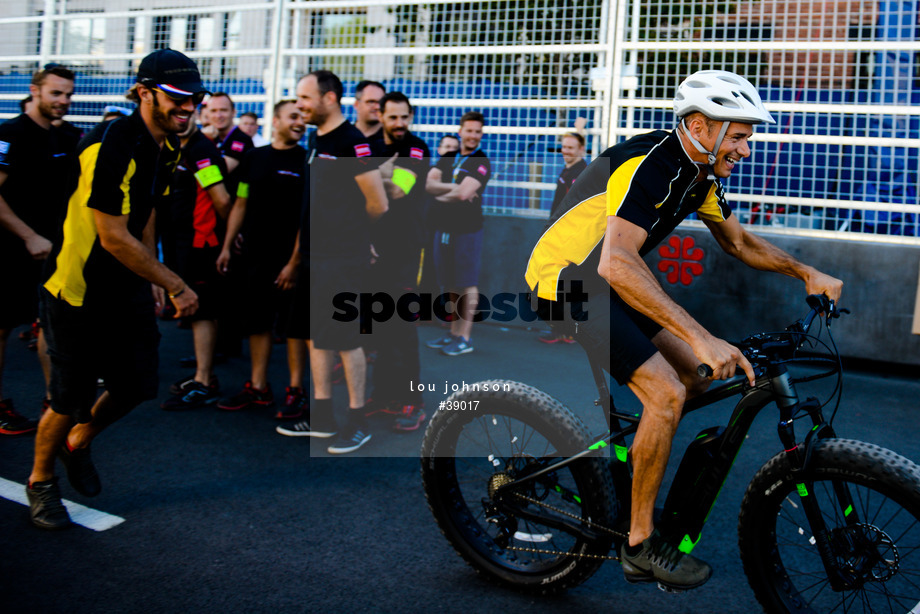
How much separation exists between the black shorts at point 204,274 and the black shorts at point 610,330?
3.40m

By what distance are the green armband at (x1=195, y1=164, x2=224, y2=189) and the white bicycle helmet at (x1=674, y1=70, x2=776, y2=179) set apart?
149 inches

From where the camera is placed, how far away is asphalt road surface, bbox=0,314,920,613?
10.2 ft

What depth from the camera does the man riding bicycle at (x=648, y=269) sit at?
2.69 meters

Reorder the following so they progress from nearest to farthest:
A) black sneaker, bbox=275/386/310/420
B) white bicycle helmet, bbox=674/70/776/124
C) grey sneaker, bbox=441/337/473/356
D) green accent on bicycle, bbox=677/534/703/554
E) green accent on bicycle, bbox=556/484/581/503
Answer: white bicycle helmet, bbox=674/70/776/124
green accent on bicycle, bbox=677/534/703/554
green accent on bicycle, bbox=556/484/581/503
black sneaker, bbox=275/386/310/420
grey sneaker, bbox=441/337/473/356

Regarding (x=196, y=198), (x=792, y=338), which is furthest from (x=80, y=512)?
(x=792, y=338)

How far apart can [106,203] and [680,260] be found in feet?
18.4

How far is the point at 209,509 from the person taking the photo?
12.7 ft

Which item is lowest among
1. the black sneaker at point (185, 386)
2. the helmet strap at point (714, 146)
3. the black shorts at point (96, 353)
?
the black sneaker at point (185, 386)

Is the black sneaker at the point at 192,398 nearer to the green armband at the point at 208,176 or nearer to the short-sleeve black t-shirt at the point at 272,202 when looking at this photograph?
the short-sleeve black t-shirt at the point at 272,202

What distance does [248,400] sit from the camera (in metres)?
5.57

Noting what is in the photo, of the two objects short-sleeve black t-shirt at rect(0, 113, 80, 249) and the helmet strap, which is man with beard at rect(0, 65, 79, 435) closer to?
short-sleeve black t-shirt at rect(0, 113, 80, 249)

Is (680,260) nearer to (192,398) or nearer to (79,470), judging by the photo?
(192,398)

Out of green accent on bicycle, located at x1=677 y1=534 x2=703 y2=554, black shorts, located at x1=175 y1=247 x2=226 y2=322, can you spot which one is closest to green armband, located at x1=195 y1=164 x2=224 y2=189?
black shorts, located at x1=175 y1=247 x2=226 y2=322

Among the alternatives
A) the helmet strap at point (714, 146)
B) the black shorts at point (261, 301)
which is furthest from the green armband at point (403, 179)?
the helmet strap at point (714, 146)
